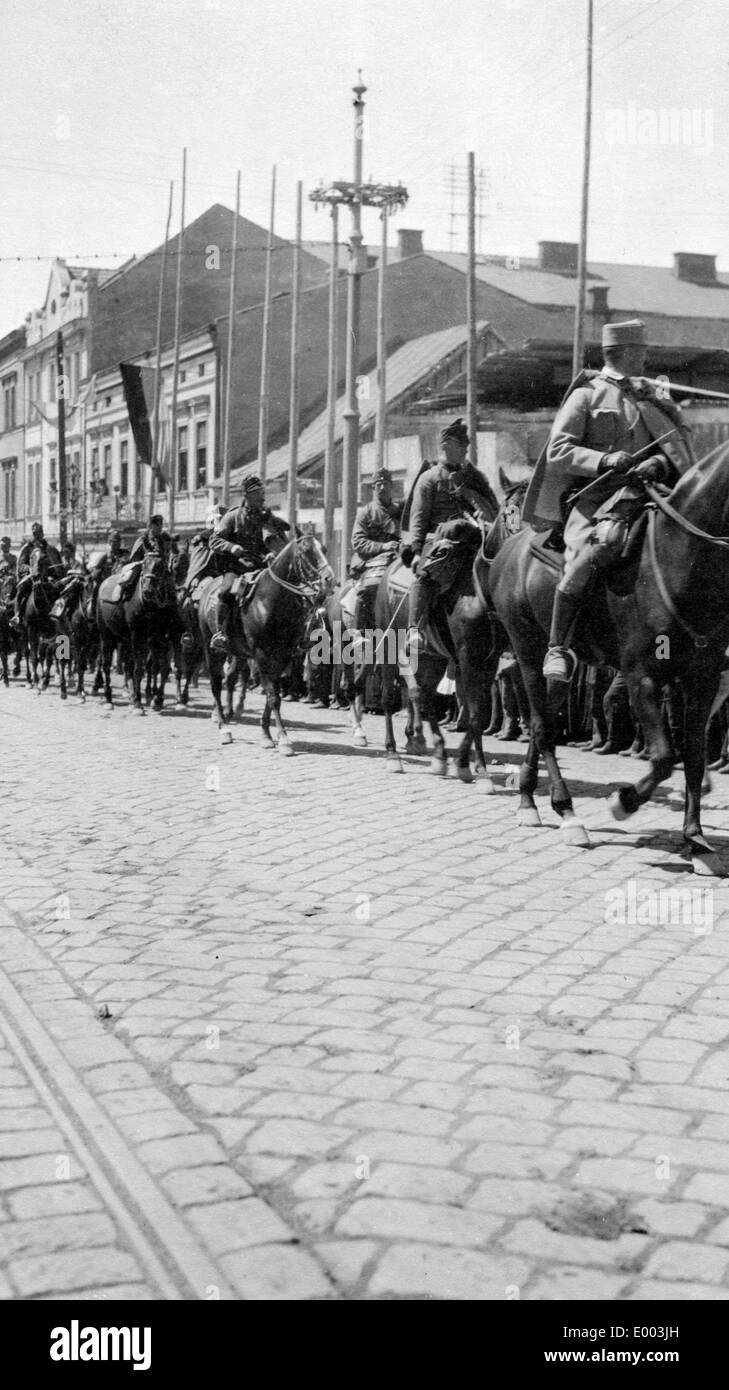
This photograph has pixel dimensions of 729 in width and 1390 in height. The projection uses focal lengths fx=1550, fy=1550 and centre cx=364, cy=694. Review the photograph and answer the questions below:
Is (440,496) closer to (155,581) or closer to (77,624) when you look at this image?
(155,581)

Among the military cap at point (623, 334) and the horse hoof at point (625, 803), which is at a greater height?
the military cap at point (623, 334)

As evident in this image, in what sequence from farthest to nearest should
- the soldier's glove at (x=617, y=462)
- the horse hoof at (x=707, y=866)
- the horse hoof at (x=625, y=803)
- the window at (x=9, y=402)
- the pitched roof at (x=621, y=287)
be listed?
the window at (x=9, y=402)
the pitched roof at (x=621, y=287)
the soldier's glove at (x=617, y=462)
the horse hoof at (x=625, y=803)
the horse hoof at (x=707, y=866)

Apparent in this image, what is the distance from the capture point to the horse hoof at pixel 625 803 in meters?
8.13

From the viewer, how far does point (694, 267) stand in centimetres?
5731

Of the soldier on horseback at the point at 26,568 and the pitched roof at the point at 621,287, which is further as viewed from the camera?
the pitched roof at the point at 621,287

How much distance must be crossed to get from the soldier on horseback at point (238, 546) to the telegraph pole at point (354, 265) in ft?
27.3

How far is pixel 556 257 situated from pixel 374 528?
4581 cm

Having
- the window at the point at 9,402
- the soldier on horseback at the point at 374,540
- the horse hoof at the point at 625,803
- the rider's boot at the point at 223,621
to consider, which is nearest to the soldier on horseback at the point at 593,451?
the horse hoof at the point at 625,803

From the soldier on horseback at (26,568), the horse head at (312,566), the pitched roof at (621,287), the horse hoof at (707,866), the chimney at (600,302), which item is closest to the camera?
the horse hoof at (707,866)

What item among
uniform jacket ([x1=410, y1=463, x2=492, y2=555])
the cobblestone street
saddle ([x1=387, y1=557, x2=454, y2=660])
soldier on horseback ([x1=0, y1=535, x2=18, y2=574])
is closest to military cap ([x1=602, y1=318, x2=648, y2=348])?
the cobblestone street

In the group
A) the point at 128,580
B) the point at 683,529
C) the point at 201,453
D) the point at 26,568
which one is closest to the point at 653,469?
the point at 683,529

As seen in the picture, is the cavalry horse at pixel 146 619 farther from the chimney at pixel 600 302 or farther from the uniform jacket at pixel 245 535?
the chimney at pixel 600 302

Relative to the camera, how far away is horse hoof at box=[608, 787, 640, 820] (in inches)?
320

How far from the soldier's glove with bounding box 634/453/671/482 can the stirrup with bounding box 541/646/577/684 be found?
108 cm
